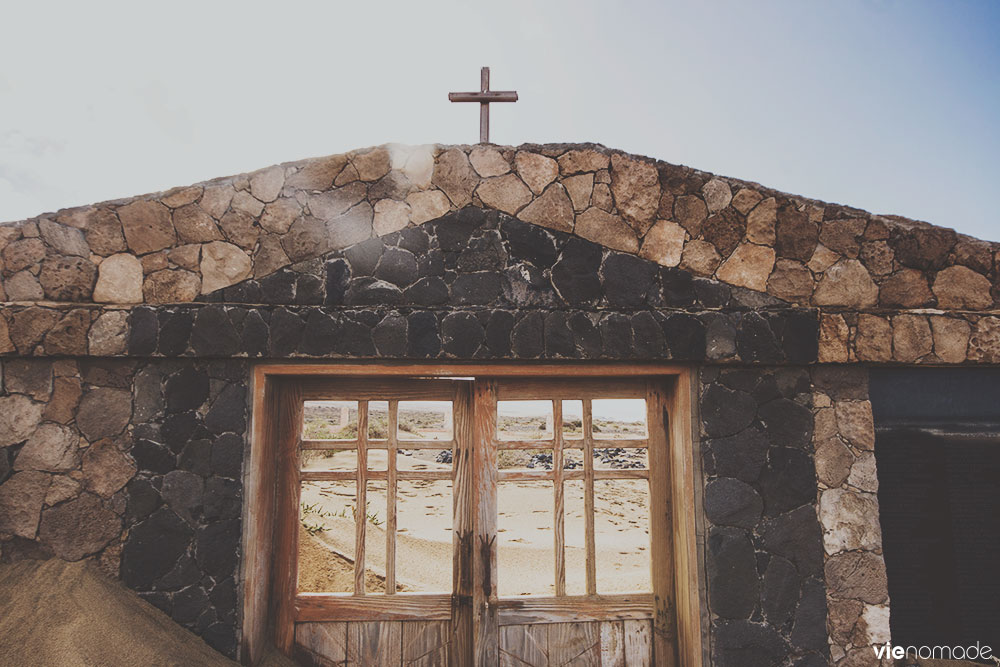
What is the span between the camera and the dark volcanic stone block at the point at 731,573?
120 inches

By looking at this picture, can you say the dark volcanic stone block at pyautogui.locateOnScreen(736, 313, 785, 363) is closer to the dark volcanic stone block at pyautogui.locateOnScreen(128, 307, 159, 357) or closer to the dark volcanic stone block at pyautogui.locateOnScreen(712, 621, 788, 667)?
the dark volcanic stone block at pyautogui.locateOnScreen(712, 621, 788, 667)

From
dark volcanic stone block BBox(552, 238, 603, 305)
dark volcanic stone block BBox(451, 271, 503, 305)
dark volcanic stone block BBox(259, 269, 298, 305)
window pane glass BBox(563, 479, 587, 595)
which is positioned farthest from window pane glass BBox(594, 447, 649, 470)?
dark volcanic stone block BBox(259, 269, 298, 305)

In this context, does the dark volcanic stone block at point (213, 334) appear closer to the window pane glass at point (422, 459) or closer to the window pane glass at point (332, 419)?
the window pane glass at point (332, 419)

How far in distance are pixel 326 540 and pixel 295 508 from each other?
1714mm

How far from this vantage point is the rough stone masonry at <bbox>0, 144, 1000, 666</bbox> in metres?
3.06

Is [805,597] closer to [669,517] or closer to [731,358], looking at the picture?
[669,517]

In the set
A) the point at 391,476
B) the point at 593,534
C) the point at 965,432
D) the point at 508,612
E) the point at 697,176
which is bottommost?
the point at 508,612

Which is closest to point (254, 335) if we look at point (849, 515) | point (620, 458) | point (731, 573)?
point (620, 458)

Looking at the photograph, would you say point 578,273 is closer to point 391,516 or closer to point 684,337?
point 684,337

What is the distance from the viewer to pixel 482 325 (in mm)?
3166

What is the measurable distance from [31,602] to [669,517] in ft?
11.2

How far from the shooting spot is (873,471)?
10.4ft

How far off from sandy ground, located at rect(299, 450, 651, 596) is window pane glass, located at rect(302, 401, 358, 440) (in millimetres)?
234

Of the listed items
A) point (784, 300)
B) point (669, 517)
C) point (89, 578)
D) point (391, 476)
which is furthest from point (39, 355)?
point (784, 300)
